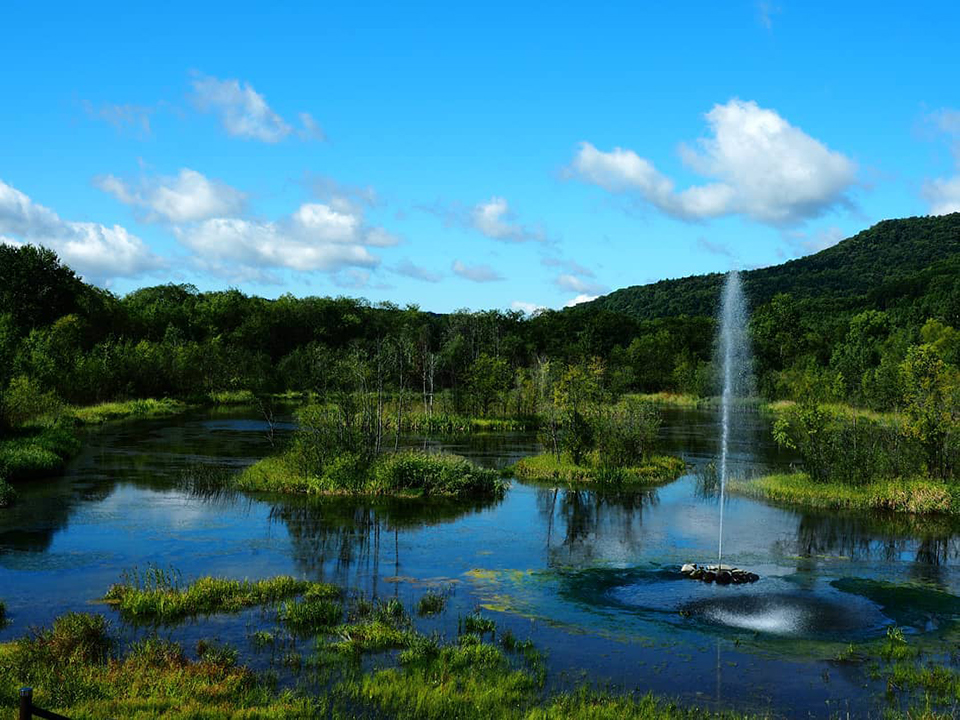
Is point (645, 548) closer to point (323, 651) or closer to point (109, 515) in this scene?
point (323, 651)

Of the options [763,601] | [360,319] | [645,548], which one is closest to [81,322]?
[360,319]

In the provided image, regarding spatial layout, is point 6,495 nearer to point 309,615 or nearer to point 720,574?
point 309,615

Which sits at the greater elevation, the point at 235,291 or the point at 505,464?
the point at 235,291

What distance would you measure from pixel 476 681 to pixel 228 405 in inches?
3460

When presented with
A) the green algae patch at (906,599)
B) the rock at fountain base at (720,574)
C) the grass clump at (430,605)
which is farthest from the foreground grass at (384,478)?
the green algae patch at (906,599)

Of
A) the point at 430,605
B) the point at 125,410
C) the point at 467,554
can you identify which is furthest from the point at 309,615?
the point at 125,410

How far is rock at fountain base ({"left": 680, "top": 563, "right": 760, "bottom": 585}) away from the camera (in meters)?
25.9

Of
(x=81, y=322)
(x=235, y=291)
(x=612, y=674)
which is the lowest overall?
(x=612, y=674)

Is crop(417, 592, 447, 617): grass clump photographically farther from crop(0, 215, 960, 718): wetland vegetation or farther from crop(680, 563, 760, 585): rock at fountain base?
crop(680, 563, 760, 585): rock at fountain base

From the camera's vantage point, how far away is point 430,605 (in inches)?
878

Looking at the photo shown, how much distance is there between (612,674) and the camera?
59.3ft

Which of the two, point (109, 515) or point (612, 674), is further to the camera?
point (109, 515)

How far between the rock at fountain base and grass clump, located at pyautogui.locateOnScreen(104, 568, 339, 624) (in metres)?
11.6

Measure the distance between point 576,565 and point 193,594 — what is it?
1281 cm
